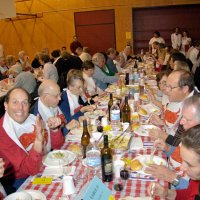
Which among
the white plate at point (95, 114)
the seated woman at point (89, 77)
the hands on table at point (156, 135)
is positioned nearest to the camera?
the hands on table at point (156, 135)

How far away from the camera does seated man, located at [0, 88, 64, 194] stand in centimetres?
213

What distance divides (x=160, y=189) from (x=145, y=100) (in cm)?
241

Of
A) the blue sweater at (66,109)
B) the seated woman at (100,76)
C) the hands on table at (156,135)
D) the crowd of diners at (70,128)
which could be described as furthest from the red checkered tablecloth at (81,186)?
the seated woman at (100,76)

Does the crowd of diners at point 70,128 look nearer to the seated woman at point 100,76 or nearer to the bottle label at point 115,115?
the bottle label at point 115,115

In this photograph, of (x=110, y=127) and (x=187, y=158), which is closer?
(x=187, y=158)

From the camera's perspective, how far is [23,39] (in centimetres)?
1398

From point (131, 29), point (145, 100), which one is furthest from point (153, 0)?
point (145, 100)

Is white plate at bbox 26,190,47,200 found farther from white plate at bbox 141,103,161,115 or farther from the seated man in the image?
white plate at bbox 141,103,161,115

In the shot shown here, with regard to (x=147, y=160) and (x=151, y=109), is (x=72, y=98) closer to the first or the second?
(x=151, y=109)

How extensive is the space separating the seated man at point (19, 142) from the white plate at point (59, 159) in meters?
0.09

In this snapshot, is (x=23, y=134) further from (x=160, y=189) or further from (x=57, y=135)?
(x=160, y=189)

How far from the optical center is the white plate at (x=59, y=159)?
218cm

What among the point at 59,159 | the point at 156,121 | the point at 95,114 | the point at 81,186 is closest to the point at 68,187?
the point at 81,186

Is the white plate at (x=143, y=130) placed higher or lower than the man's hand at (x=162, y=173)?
higher
